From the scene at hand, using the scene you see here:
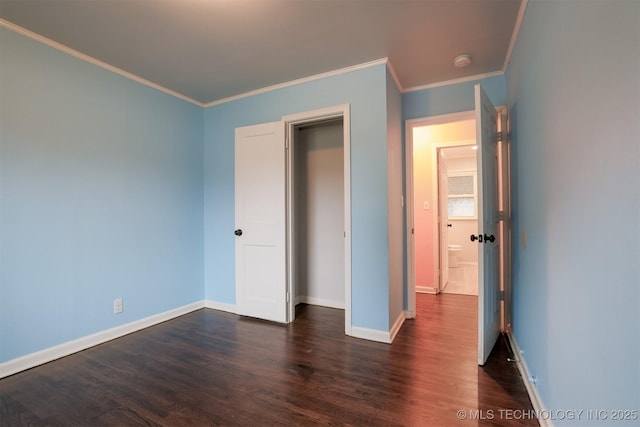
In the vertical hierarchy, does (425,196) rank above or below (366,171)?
below

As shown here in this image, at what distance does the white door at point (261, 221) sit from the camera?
119 inches

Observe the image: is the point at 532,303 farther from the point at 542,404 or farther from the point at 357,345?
the point at 357,345

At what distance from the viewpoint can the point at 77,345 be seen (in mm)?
2412

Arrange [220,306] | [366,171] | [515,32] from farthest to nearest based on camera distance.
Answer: [220,306] → [366,171] → [515,32]

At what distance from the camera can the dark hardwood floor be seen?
5.33 ft

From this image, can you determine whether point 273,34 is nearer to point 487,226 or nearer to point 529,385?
point 487,226

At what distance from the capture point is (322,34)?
7.30 ft

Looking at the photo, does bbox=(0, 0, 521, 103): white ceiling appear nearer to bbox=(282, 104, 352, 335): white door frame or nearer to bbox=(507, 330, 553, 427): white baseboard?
bbox=(282, 104, 352, 335): white door frame

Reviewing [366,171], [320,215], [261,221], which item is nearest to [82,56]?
[261,221]

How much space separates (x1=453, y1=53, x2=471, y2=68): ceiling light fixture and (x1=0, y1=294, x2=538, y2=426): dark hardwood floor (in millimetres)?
2534

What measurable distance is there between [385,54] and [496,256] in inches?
81.6

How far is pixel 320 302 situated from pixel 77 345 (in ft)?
8.05

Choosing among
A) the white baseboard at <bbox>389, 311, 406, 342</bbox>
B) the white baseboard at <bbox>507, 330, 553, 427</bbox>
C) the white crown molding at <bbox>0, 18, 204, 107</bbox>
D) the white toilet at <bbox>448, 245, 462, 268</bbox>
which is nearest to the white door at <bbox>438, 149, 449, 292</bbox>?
the white toilet at <bbox>448, 245, 462, 268</bbox>

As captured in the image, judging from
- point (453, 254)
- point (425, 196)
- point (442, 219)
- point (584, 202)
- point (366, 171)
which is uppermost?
point (366, 171)
